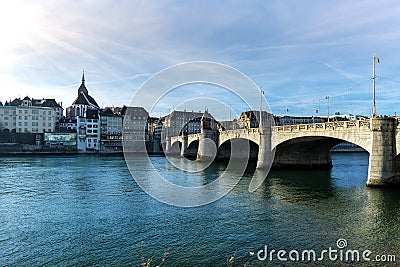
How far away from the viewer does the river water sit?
15375mm

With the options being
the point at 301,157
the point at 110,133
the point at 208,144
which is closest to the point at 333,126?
the point at 301,157

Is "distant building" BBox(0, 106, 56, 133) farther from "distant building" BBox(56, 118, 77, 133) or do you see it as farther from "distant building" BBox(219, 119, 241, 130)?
"distant building" BBox(219, 119, 241, 130)

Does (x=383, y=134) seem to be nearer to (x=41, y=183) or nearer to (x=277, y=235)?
(x=277, y=235)

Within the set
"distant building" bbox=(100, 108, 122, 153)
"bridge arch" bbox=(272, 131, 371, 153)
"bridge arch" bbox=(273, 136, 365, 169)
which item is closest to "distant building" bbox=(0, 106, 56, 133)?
"distant building" bbox=(100, 108, 122, 153)

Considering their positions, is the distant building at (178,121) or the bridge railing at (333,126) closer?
the bridge railing at (333,126)

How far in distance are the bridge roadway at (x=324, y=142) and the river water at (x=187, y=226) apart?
244cm

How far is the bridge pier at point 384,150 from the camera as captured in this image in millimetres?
31062

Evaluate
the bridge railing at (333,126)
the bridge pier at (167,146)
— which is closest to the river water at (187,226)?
the bridge railing at (333,126)

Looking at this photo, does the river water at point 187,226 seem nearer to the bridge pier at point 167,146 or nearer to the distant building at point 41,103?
the bridge pier at point 167,146

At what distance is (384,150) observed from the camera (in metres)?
31.1

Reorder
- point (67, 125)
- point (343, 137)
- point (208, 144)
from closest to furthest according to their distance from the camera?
point (343, 137), point (208, 144), point (67, 125)

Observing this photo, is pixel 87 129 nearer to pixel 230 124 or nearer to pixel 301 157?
pixel 230 124

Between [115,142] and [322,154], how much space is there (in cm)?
9154

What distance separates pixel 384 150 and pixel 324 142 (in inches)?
779
